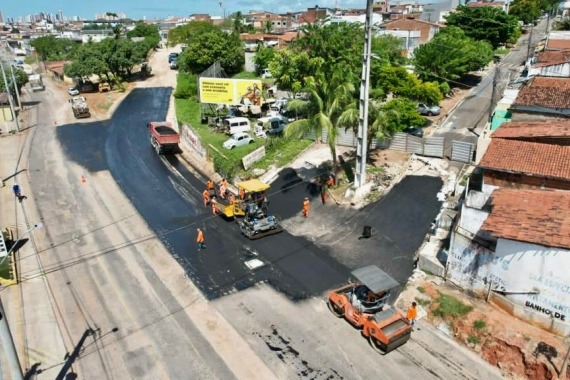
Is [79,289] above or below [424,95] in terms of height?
below

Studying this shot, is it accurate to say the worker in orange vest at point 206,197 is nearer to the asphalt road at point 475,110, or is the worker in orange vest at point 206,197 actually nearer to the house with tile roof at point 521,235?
the house with tile roof at point 521,235

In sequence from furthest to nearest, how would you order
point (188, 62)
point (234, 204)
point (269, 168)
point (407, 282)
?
point (188, 62) → point (269, 168) → point (234, 204) → point (407, 282)

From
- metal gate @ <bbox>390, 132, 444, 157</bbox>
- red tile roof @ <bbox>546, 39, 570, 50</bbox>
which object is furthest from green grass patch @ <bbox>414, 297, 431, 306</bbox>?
red tile roof @ <bbox>546, 39, 570, 50</bbox>

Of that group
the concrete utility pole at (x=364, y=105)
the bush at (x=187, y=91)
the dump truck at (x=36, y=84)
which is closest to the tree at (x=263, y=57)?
the bush at (x=187, y=91)

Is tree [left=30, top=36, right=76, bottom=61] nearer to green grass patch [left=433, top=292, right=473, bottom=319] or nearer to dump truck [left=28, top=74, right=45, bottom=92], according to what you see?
dump truck [left=28, top=74, right=45, bottom=92]

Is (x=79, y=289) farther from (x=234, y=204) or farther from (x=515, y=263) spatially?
(x=515, y=263)

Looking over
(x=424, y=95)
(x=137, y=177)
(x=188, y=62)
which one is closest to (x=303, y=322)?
(x=137, y=177)

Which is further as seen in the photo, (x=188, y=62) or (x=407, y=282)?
(x=188, y=62)
